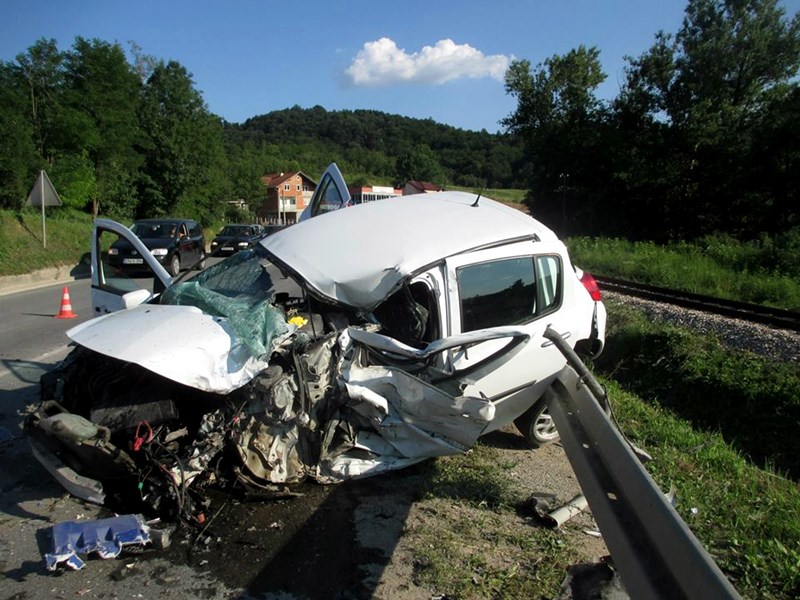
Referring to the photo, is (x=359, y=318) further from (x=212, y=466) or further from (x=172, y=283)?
(x=172, y=283)

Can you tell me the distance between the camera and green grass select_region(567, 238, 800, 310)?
14.5 m

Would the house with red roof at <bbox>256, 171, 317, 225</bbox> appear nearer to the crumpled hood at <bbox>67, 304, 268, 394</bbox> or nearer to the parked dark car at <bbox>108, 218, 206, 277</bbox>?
the parked dark car at <bbox>108, 218, 206, 277</bbox>

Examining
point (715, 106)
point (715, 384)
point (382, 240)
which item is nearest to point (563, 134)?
point (715, 106)

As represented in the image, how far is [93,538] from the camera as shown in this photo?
3043 millimetres

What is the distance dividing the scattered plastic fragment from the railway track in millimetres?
10653

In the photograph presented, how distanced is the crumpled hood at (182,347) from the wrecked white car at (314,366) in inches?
0.4

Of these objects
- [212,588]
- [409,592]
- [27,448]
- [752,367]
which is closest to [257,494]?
[212,588]

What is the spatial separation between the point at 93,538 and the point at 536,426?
3134mm

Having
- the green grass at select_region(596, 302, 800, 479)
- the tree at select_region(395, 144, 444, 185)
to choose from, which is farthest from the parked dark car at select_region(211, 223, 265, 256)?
the tree at select_region(395, 144, 444, 185)

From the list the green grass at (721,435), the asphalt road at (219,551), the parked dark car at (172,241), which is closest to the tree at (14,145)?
the parked dark car at (172,241)

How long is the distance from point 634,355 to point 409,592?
749 cm

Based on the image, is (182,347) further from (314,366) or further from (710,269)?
(710,269)

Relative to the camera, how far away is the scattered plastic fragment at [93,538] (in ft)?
9.59

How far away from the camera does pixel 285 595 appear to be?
2.82 meters
